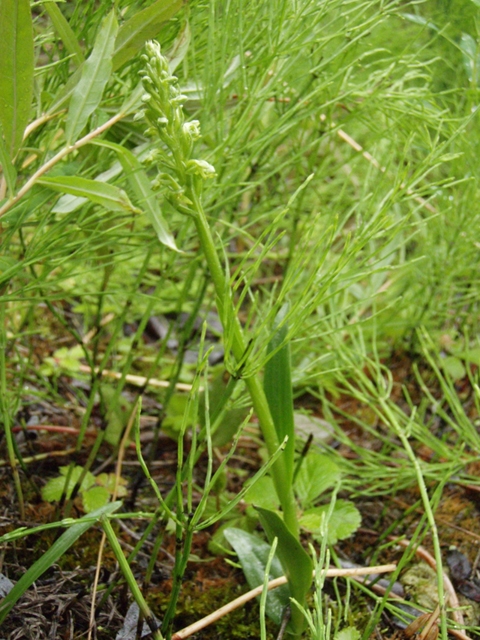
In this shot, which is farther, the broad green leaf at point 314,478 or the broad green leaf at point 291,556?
the broad green leaf at point 314,478

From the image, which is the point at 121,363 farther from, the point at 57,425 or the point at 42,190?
the point at 42,190

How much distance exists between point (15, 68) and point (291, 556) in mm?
613

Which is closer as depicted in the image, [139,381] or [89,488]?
[89,488]

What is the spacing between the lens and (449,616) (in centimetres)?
Answer: 92

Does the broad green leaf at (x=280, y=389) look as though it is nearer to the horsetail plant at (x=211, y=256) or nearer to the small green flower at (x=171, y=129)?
the horsetail plant at (x=211, y=256)

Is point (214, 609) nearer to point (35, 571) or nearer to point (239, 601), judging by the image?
point (239, 601)

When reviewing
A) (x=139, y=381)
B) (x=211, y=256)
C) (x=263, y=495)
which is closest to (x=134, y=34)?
(x=211, y=256)

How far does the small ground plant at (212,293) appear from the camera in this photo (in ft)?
2.09

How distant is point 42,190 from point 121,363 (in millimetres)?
805

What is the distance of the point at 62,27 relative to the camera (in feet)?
2.29

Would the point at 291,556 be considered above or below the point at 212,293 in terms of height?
below

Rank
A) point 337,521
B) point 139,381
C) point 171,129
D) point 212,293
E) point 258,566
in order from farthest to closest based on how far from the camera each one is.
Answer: point 139,381 < point 212,293 < point 337,521 < point 258,566 < point 171,129

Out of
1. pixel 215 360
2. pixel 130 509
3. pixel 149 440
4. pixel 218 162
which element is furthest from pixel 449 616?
pixel 215 360

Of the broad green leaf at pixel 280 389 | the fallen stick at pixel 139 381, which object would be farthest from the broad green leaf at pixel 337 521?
the fallen stick at pixel 139 381
